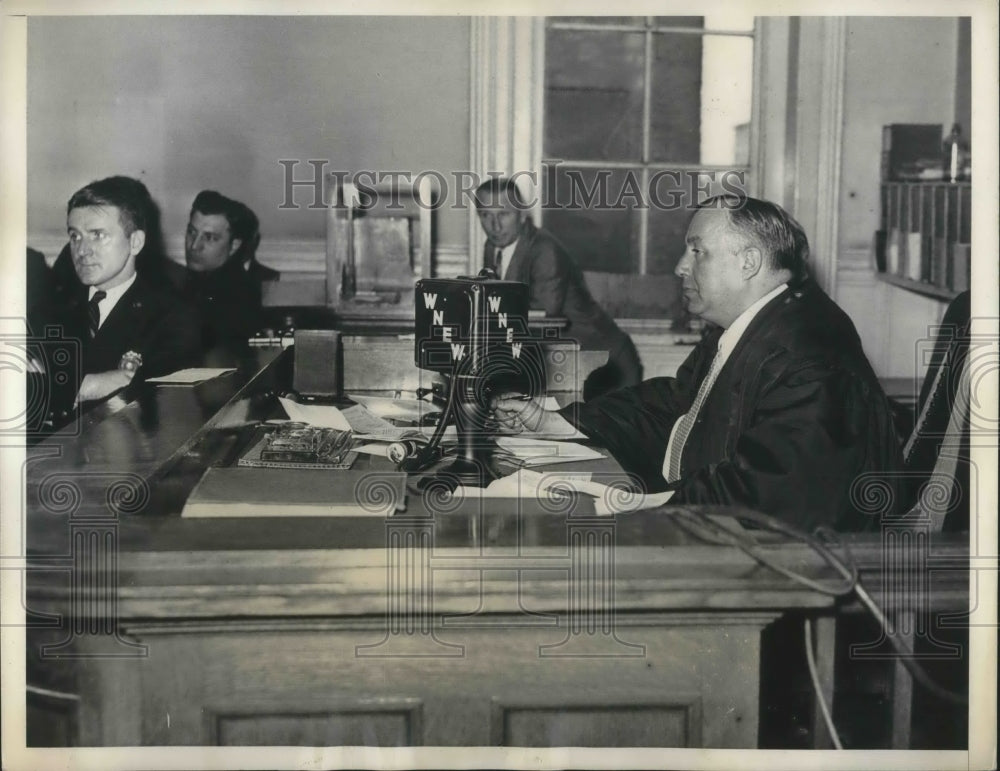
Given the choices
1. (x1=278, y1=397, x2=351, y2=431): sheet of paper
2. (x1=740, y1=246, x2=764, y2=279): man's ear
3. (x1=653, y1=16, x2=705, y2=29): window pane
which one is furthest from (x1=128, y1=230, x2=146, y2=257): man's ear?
(x1=653, y1=16, x2=705, y2=29): window pane

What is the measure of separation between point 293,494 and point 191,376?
1165 mm

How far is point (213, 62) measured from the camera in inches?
186

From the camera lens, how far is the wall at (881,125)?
15.4 ft

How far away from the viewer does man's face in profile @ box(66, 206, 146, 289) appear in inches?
126

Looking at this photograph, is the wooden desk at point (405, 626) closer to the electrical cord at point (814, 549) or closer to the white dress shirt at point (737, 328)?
the electrical cord at point (814, 549)

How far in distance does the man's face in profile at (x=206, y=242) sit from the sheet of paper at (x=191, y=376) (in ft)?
6.53

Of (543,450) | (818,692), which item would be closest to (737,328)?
(543,450)

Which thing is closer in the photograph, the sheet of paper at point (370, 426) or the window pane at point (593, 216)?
the sheet of paper at point (370, 426)

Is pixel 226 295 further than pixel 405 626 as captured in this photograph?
Yes

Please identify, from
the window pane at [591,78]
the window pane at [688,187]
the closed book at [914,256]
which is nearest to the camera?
the closed book at [914,256]

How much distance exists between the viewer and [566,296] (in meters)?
4.75

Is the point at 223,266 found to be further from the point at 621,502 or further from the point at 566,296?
the point at 621,502

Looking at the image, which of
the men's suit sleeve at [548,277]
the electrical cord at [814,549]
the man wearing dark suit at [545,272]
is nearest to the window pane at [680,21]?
the man wearing dark suit at [545,272]

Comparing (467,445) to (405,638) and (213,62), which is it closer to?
(405,638)
